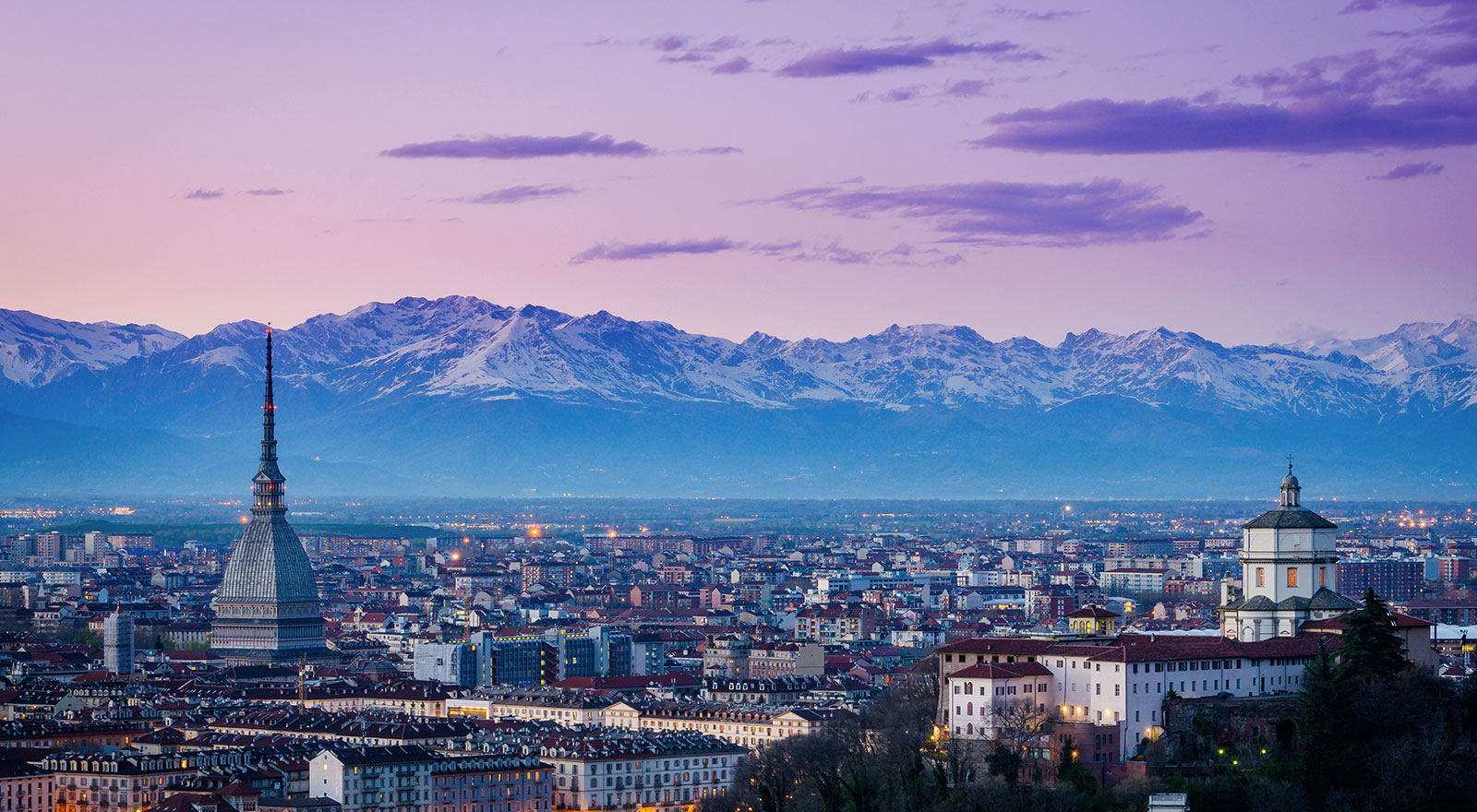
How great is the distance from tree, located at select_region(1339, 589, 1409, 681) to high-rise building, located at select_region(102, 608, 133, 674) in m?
88.1

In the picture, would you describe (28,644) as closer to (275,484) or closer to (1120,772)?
(275,484)

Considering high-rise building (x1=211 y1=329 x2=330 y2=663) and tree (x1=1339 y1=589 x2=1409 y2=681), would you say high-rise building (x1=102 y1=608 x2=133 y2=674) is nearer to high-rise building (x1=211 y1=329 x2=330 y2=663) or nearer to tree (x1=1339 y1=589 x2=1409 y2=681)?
high-rise building (x1=211 y1=329 x2=330 y2=663)

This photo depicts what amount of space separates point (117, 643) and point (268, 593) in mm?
15461

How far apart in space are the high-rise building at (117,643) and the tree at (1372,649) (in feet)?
289

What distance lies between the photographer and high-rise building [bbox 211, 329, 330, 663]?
180750mm

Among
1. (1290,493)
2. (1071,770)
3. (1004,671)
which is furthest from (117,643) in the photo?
(1071,770)

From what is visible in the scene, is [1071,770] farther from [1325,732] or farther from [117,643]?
[117,643]

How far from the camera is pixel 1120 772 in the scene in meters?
80.1

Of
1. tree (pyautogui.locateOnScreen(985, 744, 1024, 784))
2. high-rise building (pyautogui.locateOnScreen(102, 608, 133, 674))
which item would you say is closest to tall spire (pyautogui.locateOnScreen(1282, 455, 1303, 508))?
tree (pyautogui.locateOnScreen(985, 744, 1024, 784))

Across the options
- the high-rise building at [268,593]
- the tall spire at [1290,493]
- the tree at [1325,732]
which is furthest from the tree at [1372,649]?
the high-rise building at [268,593]

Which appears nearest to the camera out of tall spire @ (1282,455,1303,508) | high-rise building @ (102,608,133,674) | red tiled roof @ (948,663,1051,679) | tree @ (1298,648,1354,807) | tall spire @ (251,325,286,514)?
tree @ (1298,648,1354,807)

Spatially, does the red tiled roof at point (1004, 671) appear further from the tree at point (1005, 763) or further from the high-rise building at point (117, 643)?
the high-rise building at point (117, 643)

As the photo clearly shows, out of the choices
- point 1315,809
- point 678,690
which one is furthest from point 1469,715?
point 678,690

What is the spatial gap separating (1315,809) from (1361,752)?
3.17 m
